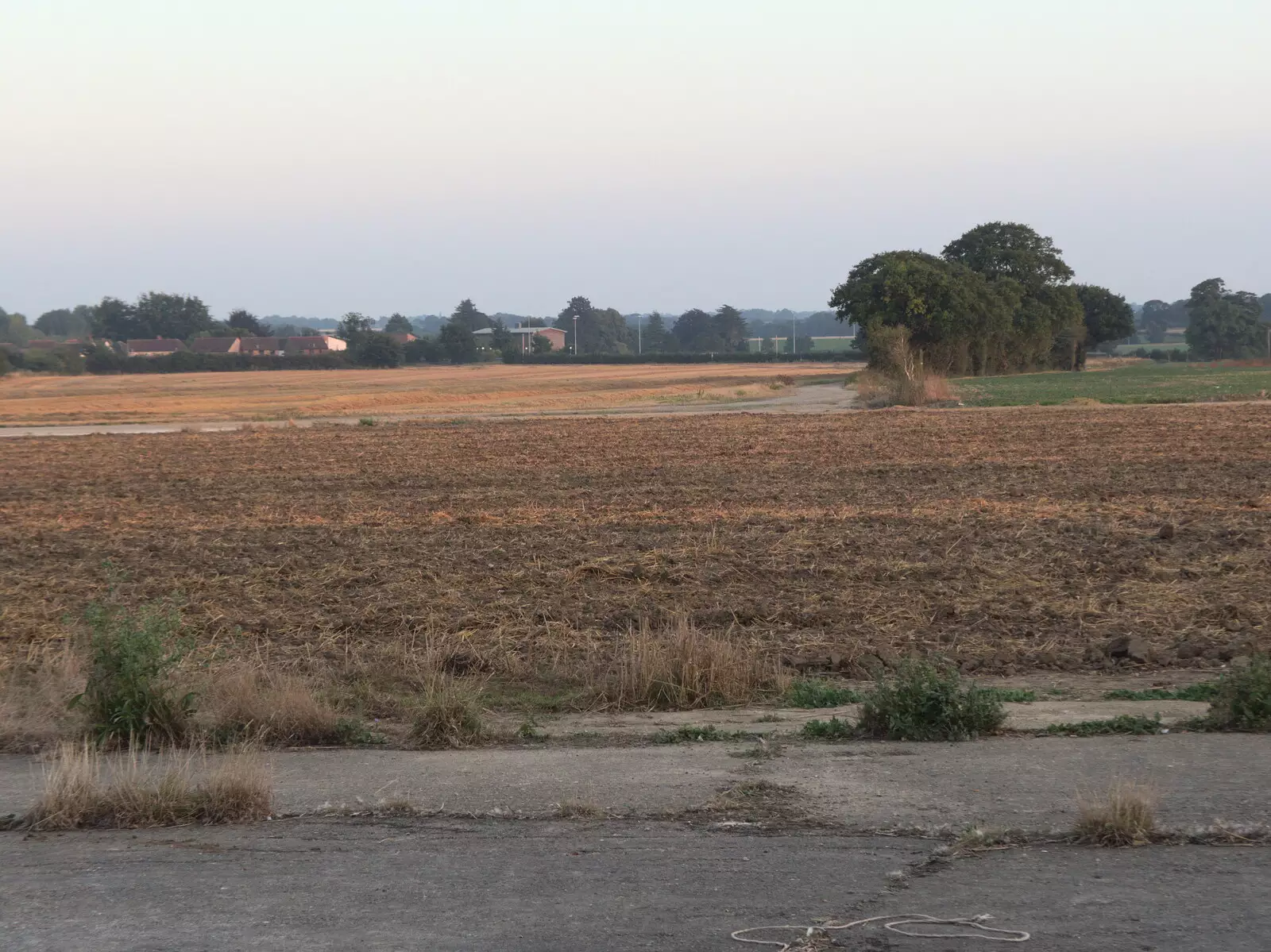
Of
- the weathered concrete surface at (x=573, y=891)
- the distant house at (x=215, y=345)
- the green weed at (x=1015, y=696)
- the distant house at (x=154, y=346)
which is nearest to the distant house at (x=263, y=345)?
the distant house at (x=215, y=345)

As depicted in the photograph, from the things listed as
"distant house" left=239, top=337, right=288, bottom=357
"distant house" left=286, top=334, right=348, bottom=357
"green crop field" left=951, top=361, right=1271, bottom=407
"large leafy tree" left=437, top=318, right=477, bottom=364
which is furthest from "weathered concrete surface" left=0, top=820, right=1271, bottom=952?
"distant house" left=239, top=337, right=288, bottom=357

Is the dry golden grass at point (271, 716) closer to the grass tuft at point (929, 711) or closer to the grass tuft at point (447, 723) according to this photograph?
the grass tuft at point (447, 723)

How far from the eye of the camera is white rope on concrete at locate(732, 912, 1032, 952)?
483 cm

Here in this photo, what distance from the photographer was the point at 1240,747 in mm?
7426

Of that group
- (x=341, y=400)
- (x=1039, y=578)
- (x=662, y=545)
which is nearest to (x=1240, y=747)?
(x=1039, y=578)

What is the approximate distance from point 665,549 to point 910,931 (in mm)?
11893

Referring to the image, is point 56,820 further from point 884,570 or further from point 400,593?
point 884,570

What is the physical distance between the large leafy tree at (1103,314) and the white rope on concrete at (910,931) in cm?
11742

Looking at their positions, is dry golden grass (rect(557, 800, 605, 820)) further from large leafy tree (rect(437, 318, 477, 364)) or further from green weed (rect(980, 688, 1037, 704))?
large leafy tree (rect(437, 318, 477, 364))

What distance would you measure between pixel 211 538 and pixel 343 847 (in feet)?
45.3

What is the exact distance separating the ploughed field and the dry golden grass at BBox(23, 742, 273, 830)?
2.86 meters

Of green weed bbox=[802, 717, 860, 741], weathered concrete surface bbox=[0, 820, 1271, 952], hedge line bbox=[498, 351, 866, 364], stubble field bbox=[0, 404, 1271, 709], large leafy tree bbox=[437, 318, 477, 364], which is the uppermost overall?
large leafy tree bbox=[437, 318, 477, 364]

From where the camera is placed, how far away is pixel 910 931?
194 inches

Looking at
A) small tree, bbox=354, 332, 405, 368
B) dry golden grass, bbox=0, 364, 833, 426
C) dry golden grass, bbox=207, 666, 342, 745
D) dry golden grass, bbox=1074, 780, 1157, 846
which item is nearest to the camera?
dry golden grass, bbox=1074, 780, 1157, 846
